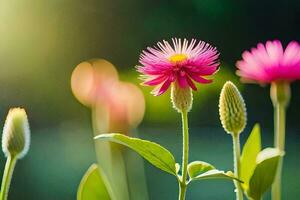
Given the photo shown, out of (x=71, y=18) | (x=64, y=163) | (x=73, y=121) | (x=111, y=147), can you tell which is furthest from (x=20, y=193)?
(x=111, y=147)

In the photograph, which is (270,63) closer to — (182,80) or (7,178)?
(182,80)

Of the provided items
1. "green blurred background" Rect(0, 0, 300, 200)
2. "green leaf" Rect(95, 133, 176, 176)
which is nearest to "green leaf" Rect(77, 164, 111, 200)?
→ "green leaf" Rect(95, 133, 176, 176)

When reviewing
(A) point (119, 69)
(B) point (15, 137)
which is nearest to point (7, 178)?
(B) point (15, 137)

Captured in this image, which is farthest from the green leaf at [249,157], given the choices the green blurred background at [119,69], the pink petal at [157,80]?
the green blurred background at [119,69]

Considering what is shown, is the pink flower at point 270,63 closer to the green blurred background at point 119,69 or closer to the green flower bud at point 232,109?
the green flower bud at point 232,109

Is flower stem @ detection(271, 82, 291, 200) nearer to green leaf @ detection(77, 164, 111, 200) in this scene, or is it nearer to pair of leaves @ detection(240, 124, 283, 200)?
pair of leaves @ detection(240, 124, 283, 200)

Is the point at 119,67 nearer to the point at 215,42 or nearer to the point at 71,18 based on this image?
the point at 71,18
